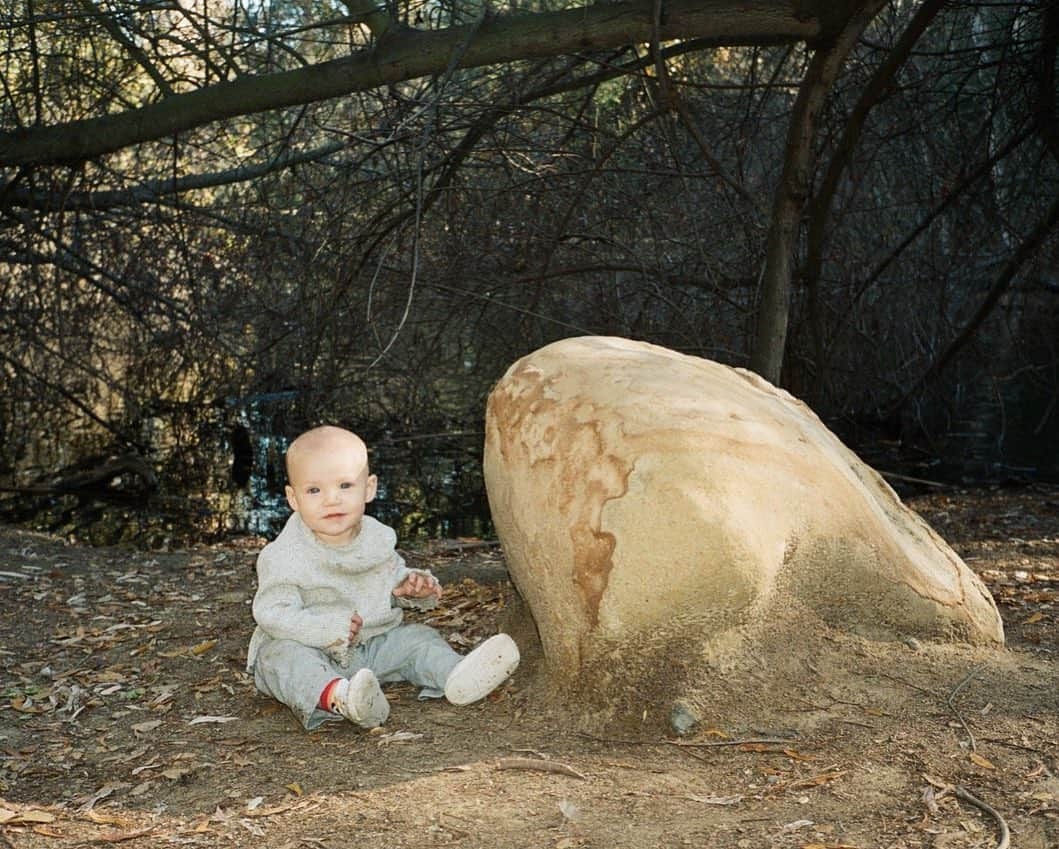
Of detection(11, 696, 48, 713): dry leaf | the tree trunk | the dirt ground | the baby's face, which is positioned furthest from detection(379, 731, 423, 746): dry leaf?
the tree trunk

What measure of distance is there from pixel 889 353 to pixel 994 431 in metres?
2.79

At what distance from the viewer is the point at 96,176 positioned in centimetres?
820

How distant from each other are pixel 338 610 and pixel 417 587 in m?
0.29

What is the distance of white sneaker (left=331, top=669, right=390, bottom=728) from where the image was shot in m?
3.92

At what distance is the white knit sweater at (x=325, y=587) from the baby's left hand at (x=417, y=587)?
0.07ft

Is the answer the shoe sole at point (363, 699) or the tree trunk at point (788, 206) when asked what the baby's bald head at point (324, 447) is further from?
the tree trunk at point (788, 206)

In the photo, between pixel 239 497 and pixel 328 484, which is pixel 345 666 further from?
pixel 239 497

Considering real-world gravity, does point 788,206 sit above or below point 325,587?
above

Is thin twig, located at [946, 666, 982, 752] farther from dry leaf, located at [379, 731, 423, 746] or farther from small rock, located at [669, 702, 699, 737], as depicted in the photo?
dry leaf, located at [379, 731, 423, 746]

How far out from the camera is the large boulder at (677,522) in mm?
3789

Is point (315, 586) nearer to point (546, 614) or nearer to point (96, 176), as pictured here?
point (546, 614)

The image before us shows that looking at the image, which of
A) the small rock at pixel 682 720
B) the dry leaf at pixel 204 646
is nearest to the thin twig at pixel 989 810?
the small rock at pixel 682 720

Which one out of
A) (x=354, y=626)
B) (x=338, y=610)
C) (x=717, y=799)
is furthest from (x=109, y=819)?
(x=717, y=799)

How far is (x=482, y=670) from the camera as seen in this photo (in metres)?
4.18
